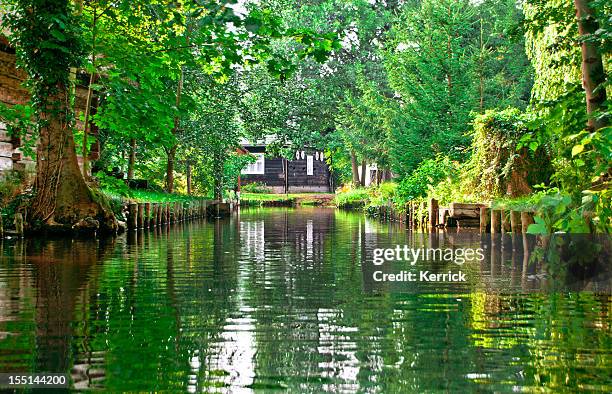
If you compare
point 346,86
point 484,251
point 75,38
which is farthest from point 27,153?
point 346,86

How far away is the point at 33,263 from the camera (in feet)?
41.5

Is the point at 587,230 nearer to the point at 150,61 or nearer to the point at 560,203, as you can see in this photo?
the point at 560,203

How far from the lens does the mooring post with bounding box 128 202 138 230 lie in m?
24.1

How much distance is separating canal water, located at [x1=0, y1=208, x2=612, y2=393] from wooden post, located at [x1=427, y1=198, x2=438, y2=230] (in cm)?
1186

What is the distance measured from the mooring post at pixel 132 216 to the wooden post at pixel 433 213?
8.99 meters

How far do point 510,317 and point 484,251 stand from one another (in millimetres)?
8143

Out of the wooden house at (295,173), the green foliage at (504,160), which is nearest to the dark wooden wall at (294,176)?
the wooden house at (295,173)

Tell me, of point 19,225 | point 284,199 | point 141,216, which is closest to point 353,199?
point 284,199

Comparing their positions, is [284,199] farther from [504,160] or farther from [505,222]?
[505,222]

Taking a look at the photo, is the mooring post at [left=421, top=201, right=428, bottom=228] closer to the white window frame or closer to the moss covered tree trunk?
the moss covered tree trunk

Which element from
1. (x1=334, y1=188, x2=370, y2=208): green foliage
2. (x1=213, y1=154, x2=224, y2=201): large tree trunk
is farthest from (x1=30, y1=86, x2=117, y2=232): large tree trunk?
(x1=334, y1=188, x2=370, y2=208): green foliage

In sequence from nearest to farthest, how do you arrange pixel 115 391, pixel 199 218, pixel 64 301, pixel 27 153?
pixel 115 391
pixel 64 301
pixel 27 153
pixel 199 218

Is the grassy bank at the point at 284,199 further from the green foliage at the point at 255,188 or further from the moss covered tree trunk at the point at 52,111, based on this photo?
the moss covered tree trunk at the point at 52,111

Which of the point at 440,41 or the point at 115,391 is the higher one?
the point at 440,41
